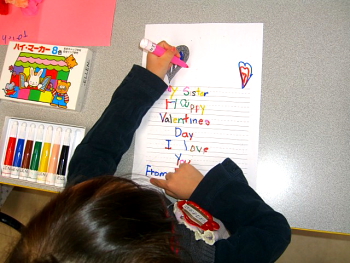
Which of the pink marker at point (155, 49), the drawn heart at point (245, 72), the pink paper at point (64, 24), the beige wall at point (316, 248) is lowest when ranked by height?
the beige wall at point (316, 248)

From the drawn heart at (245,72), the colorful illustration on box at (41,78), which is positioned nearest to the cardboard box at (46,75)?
the colorful illustration on box at (41,78)

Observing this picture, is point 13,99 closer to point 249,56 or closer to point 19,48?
point 19,48

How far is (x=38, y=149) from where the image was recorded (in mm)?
662

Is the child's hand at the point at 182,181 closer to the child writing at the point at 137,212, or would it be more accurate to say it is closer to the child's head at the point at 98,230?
the child writing at the point at 137,212

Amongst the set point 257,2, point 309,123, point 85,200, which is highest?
point 257,2

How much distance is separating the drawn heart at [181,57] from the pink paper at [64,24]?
172 mm

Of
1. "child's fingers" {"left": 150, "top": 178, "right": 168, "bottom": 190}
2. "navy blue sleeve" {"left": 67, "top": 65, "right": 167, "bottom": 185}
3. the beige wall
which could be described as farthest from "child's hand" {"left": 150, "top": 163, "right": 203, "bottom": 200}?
the beige wall

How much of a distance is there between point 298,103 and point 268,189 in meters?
0.18

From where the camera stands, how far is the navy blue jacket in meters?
0.50

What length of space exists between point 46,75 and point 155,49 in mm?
275

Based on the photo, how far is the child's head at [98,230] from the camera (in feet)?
1.14

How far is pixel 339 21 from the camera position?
59cm

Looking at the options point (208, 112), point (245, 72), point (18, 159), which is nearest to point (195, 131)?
point (208, 112)

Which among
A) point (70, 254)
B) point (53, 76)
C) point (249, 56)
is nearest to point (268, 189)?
point (249, 56)
